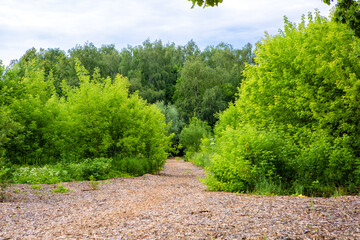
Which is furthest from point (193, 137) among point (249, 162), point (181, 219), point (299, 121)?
point (181, 219)

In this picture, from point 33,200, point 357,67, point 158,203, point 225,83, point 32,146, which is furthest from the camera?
point 225,83

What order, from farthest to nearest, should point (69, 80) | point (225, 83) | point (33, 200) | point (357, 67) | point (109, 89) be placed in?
point (225, 83), point (69, 80), point (109, 89), point (357, 67), point (33, 200)

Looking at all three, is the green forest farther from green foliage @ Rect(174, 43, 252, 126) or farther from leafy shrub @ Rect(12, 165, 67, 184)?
green foliage @ Rect(174, 43, 252, 126)

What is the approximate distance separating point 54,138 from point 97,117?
196 cm

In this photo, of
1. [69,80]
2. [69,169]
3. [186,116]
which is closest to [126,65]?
[69,80]

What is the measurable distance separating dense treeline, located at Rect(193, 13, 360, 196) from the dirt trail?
6.38 feet

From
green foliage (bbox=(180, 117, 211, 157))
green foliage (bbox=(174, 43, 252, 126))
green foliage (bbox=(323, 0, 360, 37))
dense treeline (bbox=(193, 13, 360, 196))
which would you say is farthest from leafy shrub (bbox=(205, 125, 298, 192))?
green foliage (bbox=(174, 43, 252, 126))

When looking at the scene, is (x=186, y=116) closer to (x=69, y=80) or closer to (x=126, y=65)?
(x=126, y=65)

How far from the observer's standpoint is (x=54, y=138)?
43.1ft

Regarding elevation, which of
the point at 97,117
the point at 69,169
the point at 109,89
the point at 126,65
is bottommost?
the point at 69,169

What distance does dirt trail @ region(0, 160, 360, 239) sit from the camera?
13.1 feet

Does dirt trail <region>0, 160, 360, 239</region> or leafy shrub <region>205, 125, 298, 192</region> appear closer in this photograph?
dirt trail <region>0, 160, 360, 239</region>

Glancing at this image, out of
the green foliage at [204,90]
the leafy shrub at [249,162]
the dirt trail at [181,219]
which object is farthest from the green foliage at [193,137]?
the dirt trail at [181,219]

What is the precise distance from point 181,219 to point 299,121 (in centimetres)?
917
